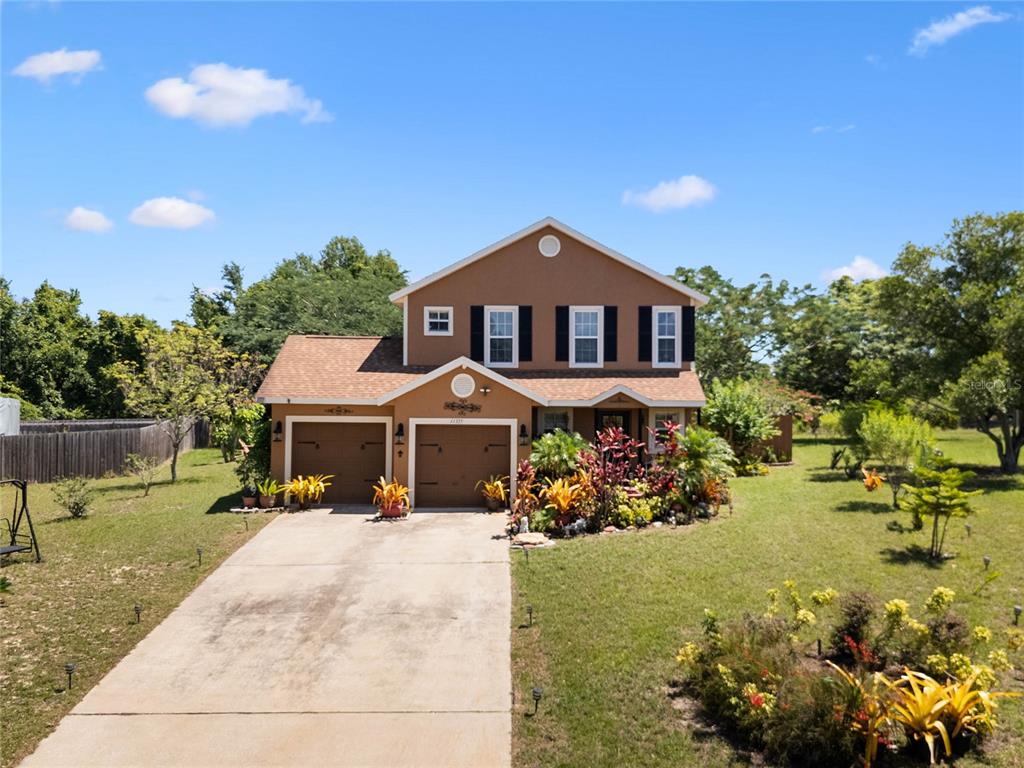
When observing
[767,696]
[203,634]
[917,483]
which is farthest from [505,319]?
[767,696]

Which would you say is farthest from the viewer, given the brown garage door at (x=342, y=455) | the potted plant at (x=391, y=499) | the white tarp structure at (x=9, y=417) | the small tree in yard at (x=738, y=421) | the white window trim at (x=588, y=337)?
the white tarp structure at (x=9, y=417)

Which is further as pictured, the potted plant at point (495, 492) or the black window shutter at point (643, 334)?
the black window shutter at point (643, 334)

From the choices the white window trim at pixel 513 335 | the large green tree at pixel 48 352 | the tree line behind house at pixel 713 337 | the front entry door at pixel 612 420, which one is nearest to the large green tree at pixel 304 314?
the tree line behind house at pixel 713 337

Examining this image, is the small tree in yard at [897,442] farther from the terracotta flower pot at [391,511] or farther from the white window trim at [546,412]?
the terracotta flower pot at [391,511]

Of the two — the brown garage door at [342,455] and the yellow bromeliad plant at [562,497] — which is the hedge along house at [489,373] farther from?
the yellow bromeliad plant at [562,497]

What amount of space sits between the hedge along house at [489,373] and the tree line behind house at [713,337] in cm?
707

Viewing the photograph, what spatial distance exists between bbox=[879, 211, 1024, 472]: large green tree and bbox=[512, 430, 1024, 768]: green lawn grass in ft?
10.7

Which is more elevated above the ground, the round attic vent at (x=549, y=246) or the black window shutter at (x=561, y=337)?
the round attic vent at (x=549, y=246)

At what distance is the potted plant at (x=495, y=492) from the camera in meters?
17.5

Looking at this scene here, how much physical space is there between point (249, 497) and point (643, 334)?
1156 centimetres

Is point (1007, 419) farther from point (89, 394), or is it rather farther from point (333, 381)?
point (89, 394)

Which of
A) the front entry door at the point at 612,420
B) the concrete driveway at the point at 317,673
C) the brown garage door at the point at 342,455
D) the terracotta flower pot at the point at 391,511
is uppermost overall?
the front entry door at the point at 612,420

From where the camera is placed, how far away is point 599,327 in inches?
821

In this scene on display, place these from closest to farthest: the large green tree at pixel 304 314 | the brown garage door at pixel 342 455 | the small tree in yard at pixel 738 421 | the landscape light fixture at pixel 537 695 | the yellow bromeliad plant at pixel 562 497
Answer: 1. the landscape light fixture at pixel 537 695
2. the yellow bromeliad plant at pixel 562 497
3. the brown garage door at pixel 342 455
4. the small tree in yard at pixel 738 421
5. the large green tree at pixel 304 314
